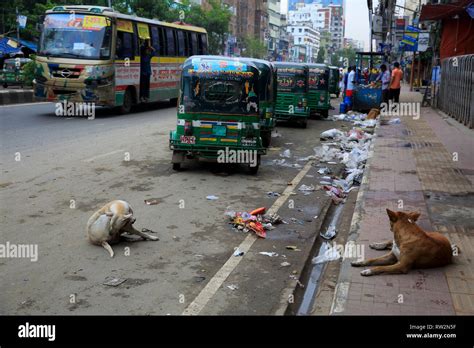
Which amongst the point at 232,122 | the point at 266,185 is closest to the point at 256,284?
the point at 266,185

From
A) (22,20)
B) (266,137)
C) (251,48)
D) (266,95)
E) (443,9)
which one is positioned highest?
(251,48)

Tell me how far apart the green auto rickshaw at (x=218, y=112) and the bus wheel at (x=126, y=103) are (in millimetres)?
10583

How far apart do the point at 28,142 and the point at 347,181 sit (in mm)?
7444

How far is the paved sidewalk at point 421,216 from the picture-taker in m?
4.67

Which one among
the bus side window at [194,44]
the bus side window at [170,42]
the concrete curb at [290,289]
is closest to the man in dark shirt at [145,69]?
the bus side window at [170,42]

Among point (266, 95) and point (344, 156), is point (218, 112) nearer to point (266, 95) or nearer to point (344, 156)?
point (266, 95)

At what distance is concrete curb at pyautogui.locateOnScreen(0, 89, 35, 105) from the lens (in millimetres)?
22352

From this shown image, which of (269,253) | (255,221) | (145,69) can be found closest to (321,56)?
(145,69)

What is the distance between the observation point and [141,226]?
7.01m

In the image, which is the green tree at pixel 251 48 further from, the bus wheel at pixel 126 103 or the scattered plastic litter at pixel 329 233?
the scattered plastic litter at pixel 329 233

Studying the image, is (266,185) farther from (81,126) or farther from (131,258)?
(81,126)

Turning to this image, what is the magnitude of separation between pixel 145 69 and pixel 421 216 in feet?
54.3

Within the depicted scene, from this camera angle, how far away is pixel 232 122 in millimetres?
10328

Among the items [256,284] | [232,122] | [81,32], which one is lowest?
[256,284]
